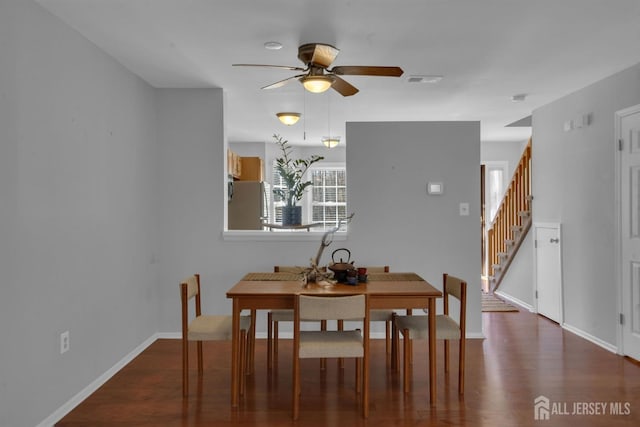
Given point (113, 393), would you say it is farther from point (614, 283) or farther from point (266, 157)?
point (266, 157)

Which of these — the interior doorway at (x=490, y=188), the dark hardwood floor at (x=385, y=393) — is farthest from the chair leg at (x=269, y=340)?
the interior doorway at (x=490, y=188)

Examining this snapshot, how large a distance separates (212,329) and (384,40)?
2.38m

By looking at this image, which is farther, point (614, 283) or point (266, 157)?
point (266, 157)

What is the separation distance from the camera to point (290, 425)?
2.77 m

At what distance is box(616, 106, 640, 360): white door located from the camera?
3967mm

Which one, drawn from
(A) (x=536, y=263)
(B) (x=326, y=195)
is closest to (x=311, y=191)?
(B) (x=326, y=195)

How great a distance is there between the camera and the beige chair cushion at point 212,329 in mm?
3127

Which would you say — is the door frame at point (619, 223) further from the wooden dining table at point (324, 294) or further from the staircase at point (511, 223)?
the wooden dining table at point (324, 294)

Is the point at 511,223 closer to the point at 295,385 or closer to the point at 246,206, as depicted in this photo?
the point at 246,206

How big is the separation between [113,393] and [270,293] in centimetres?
140

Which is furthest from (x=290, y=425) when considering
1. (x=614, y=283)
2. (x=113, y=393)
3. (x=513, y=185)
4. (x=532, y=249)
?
(x=513, y=185)

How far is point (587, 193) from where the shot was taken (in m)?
4.69

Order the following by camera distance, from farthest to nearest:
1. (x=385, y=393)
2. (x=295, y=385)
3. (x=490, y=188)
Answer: (x=490, y=188) → (x=385, y=393) → (x=295, y=385)

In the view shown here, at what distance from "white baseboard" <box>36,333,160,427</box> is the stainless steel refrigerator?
1.70 m
